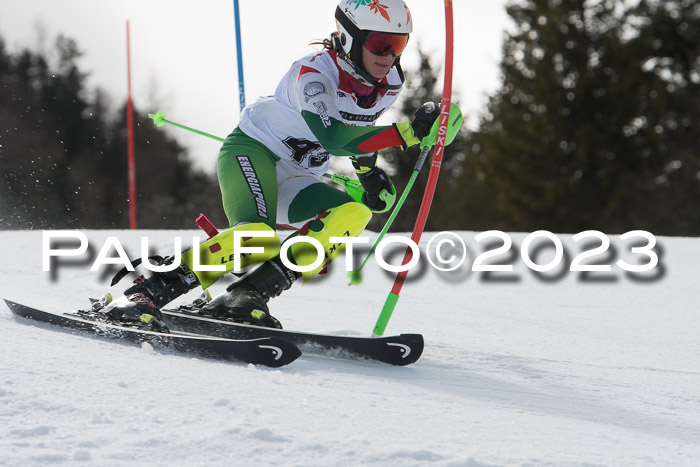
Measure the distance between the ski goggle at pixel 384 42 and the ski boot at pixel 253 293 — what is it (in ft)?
3.40

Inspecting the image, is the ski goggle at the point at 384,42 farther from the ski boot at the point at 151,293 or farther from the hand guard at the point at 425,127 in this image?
the ski boot at the point at 151,293

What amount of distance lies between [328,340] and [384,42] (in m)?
1.33

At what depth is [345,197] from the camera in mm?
3602

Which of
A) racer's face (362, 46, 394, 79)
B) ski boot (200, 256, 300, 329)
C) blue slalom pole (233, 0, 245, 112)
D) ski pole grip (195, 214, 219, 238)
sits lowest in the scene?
ski boot (200, 256, 300, 329)

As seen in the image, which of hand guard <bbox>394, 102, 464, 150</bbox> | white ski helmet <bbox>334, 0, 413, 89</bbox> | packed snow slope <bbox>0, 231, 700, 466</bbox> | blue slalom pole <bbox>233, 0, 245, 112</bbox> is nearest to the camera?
packed snow slope <bbox>0, 231, 700, 466</bbox>

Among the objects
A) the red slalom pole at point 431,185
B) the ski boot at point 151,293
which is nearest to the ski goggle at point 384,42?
the red slalom pole at point 431,185

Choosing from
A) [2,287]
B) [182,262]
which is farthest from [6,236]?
[182,262]

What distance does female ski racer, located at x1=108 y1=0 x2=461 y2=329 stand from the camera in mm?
3195

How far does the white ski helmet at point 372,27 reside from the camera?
3.28 m

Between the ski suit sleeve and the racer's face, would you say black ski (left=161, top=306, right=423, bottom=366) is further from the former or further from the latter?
the racer's face

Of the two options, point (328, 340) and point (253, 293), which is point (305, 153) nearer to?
point (253, 293)

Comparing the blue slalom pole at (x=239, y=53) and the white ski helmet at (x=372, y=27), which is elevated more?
the blue slalom pole at (x=239, y=53)

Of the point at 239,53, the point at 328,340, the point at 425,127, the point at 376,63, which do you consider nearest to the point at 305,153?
the point at 376,63

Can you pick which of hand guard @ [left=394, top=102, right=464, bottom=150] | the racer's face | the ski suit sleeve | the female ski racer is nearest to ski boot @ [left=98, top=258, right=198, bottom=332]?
the female ski racer
